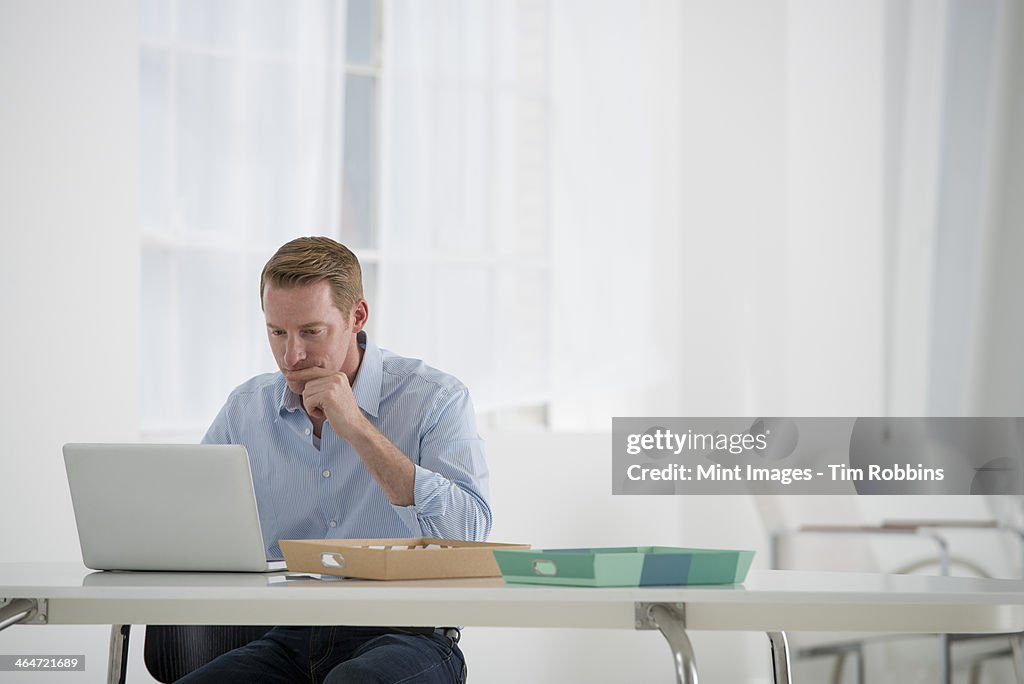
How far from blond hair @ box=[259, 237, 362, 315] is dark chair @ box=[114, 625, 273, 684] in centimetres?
53

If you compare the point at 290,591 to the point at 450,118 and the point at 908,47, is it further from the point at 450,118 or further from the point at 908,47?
the point at 908,47

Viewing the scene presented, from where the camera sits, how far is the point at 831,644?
11.3 ft

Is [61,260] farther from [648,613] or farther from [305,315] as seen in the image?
[648,613]

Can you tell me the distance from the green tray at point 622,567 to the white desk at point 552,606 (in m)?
0.03

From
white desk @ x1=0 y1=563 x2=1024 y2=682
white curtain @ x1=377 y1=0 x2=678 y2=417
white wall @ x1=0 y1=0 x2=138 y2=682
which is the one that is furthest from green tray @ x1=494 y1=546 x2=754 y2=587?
white curtain @ x1=377 y1=0 x2=678 y2=417

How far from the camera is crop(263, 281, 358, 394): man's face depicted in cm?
185

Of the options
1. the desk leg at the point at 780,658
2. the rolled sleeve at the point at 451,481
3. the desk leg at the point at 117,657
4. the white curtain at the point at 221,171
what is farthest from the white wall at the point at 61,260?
the desk leg at the point at 780,658

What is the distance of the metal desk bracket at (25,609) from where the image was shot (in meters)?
1.20

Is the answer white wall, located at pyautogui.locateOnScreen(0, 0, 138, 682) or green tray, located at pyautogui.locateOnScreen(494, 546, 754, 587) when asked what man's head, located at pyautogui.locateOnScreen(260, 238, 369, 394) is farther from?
white wall, located at pyautogui.locateOnScreen(0, 0, 138, 682)

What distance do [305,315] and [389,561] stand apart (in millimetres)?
693

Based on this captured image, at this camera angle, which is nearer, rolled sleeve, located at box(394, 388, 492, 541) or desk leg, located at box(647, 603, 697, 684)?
desk leg, located at box(647, 603, 697, 684)

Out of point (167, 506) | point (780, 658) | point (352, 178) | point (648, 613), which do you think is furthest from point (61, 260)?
point (648, 613)

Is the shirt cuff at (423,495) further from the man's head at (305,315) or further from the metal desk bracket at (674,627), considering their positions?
the metal desk bracket at (674,627)

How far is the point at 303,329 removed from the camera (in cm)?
185
